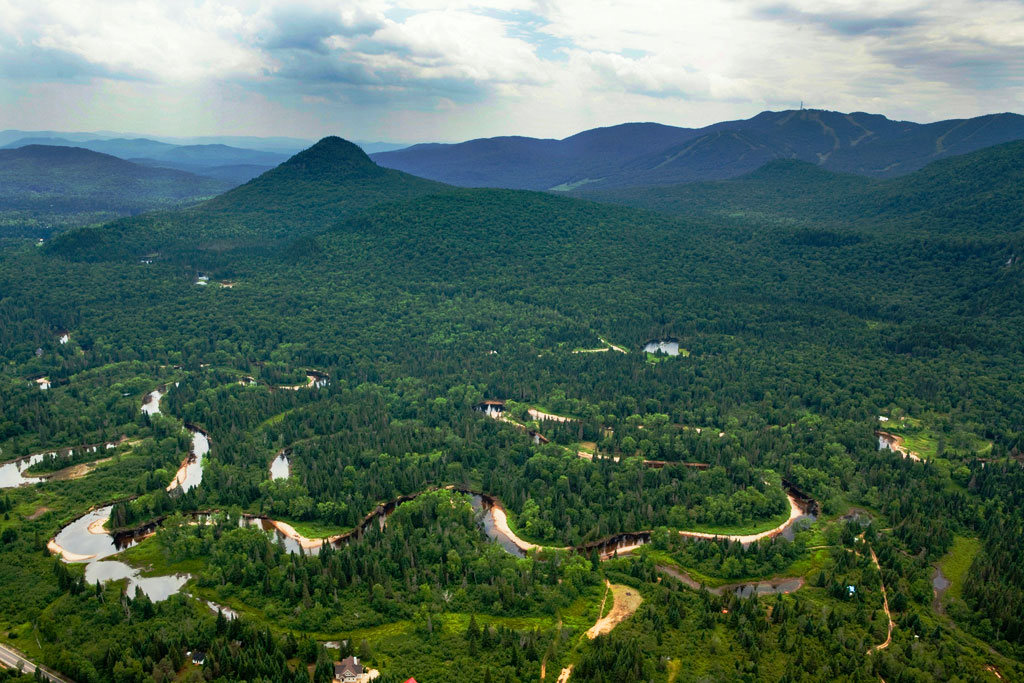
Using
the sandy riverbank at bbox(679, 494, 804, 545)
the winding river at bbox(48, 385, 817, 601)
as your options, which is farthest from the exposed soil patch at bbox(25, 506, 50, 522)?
the sandy riverbank at bbox(679, 494, 804, 545)

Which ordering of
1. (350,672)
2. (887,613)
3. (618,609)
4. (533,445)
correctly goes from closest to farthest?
(350,672) < (887,613) < (618,609) < (533,445)

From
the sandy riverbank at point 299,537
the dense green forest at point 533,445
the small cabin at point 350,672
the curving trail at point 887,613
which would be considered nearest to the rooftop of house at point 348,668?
the small cabin at point 350,672

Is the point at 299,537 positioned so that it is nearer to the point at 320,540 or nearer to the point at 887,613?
the point at 320,540

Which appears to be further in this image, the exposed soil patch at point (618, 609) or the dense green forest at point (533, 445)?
the exposed soil patch at point (618, 609)

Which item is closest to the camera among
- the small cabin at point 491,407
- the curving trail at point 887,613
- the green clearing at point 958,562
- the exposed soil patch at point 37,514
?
the curving trail at point 887,613

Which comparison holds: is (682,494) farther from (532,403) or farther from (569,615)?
(532,403)

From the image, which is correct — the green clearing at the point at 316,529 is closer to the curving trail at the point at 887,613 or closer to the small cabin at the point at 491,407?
the small cabin at the point at 491,407

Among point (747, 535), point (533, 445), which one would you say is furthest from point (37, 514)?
point (747, 535)

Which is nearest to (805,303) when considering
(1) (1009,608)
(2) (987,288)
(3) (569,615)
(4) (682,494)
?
(2) (987,288)

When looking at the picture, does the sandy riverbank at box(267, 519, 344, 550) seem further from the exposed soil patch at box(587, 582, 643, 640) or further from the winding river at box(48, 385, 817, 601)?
the exposed soil patch at box(587, 582, 643, 640)
